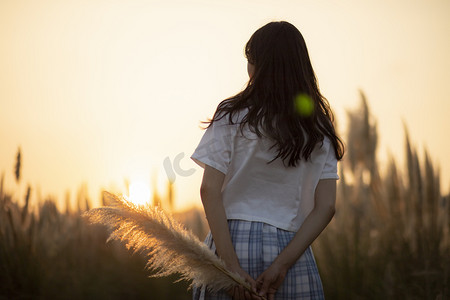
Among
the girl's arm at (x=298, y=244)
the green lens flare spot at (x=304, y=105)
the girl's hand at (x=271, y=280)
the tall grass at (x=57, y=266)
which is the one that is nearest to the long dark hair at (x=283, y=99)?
the green lens flare spot at (x=304, y=105)

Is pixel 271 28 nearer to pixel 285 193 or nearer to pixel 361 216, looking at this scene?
pixel 285 193

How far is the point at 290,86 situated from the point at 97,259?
339 cm

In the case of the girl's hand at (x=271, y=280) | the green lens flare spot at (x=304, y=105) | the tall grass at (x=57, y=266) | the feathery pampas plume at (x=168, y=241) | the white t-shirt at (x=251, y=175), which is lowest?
the tall grass at (x=57, y=266)

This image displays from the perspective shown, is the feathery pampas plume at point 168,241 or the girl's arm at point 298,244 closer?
the feathery pampas plume at point 168,241

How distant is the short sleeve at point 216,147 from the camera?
161 centimetres

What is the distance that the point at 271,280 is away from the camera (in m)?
1.56

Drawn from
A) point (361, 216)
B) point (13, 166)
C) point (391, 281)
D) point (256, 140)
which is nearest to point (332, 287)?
point (391, 281)

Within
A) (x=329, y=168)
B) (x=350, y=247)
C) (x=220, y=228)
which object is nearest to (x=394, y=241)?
(x=350, y=247)

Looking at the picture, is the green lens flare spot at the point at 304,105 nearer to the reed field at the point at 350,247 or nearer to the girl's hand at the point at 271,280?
the girl's hand at the point at 271,280

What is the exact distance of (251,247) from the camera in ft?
5.26

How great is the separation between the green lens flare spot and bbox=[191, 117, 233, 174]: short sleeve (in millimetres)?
243

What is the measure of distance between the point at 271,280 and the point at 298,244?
0.14 m

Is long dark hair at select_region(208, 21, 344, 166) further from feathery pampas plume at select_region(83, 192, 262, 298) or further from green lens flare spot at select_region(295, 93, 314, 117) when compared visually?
feathery pampas plume at select_region(83, 192, 262, 298)

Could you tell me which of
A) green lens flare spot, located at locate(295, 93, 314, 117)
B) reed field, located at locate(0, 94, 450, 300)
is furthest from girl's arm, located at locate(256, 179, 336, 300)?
reed field, located at locate(0, 94, 450, 300)
